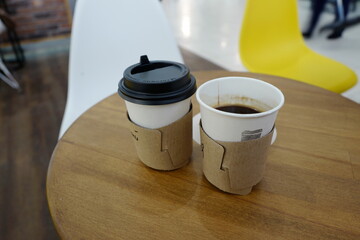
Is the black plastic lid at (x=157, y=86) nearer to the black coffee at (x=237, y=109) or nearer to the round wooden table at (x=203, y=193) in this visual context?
the black coffee at (x=237, y=109)

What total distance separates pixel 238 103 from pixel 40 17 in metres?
3.80

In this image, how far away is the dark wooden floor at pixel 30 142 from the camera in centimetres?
132

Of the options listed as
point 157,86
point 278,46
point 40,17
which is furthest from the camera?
point 40,17

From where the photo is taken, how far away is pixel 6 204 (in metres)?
1.41

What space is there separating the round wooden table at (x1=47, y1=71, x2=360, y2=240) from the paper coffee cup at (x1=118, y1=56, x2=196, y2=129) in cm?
14

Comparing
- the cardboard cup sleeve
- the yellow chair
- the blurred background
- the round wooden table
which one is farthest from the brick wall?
the cardboard cup sleeve

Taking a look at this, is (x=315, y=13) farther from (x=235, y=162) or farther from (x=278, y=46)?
(x=235, y=162)

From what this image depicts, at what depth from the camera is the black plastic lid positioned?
17.2 inches

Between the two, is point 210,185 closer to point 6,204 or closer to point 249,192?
point 249,192

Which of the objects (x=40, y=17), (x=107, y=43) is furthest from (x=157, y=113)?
(x=40, y=17)

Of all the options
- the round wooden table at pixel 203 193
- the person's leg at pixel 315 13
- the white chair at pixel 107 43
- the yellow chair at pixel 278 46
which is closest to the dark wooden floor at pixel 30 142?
the white chair at pixel 107 43

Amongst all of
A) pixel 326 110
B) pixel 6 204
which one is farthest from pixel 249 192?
pixel 6 204

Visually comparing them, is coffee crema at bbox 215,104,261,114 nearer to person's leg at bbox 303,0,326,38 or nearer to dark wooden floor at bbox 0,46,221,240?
dark wooden floor at bbox 0,46,221,240

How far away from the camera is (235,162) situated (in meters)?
0.44
